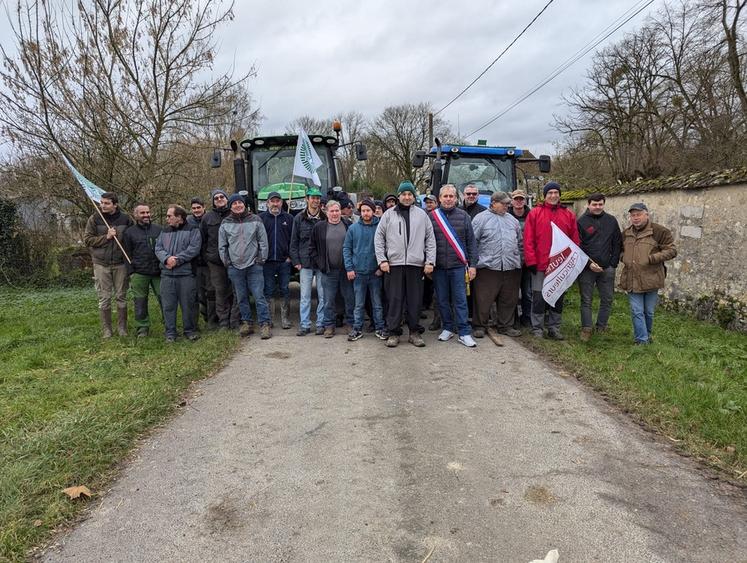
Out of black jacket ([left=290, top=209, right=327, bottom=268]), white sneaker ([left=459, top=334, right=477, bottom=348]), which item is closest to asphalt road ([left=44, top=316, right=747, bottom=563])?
white sneaker ([left=459, top=334, right=477, bottom=348])

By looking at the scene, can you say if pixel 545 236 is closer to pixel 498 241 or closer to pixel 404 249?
pixel 498 241

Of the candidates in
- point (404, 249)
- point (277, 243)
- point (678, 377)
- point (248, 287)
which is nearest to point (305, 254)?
point (277, 243)

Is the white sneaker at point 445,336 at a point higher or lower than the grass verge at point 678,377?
higher

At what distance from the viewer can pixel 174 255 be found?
688cm

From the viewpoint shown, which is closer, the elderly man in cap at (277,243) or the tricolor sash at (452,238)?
the tricolor sash at (452,238)

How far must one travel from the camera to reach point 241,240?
6922 mm

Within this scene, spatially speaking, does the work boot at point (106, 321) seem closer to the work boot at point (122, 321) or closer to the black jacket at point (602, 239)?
the work boot at point (122, 321)

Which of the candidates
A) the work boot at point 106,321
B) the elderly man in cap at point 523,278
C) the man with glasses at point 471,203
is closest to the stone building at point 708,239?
the elderly man in cap at point 523,278

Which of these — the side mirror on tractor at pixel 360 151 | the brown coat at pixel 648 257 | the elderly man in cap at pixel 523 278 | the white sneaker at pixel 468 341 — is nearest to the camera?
the brown coat at pixel 648 257

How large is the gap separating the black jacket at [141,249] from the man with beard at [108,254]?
16 centimetres

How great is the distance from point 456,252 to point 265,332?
2869 mm

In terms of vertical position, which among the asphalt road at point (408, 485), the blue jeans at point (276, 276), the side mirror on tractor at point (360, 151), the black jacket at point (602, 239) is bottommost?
the asphalt road at point (408, 485)

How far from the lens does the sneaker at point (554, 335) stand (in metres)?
6.75

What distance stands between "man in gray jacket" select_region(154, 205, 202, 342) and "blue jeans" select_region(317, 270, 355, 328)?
1813 millimetres
